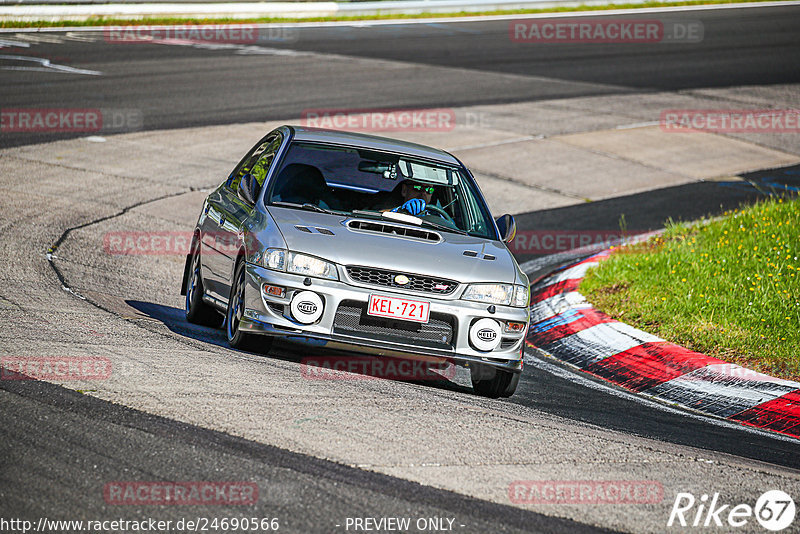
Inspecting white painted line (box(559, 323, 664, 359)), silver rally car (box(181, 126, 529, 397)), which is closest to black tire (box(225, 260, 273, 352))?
silver rally car (box(181, 126, 529, 397))

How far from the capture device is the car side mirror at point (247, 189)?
7840 mm

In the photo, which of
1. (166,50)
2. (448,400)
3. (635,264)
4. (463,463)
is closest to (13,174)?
(635,264)

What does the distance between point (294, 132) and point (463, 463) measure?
406 cm

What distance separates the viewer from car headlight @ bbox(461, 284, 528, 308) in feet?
23.0

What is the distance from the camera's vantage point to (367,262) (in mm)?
6863

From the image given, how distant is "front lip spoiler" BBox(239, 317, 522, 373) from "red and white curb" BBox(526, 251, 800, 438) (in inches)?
74.2

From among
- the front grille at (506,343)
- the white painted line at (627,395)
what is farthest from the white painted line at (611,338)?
the front grille at (506,343)

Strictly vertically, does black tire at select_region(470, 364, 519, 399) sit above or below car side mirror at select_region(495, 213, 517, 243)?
below

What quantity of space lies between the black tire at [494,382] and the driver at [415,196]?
4.62ft

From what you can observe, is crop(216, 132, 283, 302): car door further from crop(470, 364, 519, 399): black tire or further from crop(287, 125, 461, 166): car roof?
crop(470, 364, 519, 399): black tire

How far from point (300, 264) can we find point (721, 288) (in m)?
4.75

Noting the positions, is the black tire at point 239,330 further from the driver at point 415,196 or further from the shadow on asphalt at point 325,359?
the driver at point 415,196

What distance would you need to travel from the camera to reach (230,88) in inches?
814

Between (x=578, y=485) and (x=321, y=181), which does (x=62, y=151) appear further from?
(x=578, y=485)
